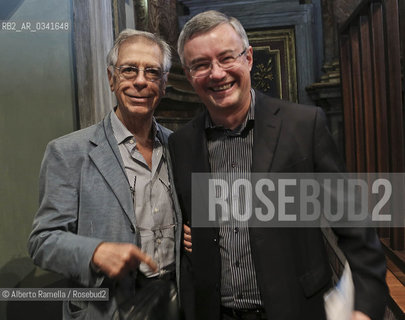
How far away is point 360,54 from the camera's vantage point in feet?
11.7

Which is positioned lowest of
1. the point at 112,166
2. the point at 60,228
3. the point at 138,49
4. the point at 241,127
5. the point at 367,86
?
the point at 60,228

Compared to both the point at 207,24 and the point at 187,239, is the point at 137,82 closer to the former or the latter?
the point at 207,24

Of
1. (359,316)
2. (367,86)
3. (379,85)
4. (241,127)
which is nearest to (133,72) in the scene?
(241,127)

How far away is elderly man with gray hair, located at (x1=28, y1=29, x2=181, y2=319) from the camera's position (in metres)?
1.25

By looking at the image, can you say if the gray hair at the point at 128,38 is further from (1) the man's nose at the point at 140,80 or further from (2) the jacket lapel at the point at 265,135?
(2) the jacket lapel at the point at 265,135

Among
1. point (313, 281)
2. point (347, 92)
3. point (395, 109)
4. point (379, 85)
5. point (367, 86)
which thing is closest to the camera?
point (313, 281)

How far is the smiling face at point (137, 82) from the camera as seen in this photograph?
1.48 metres

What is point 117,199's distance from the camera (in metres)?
1.39

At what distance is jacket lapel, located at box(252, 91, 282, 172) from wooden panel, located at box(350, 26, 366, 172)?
2.54 m

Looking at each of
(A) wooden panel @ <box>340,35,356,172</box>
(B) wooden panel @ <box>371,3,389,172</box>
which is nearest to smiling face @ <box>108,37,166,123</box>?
(B) wooden panel @ <box>371,3,389,172</box>

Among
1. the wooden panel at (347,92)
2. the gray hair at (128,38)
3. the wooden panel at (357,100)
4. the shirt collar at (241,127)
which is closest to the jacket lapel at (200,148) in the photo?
the shirt collar at (241,127)

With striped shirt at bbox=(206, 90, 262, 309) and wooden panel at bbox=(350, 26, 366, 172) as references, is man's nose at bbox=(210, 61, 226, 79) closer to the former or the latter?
striped shirt at bbox=(206, 90, 262, 309)

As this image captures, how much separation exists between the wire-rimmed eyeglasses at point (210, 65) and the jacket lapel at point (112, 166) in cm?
37

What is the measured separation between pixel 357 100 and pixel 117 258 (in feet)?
9.91
